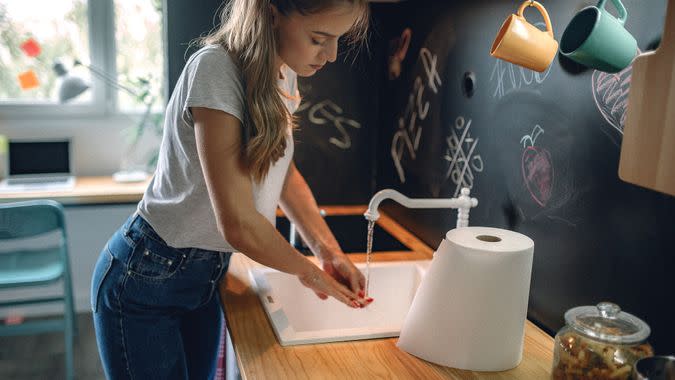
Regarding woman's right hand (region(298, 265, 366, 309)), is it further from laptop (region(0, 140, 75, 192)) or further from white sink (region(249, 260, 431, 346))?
laptop (region(0, 140, 75, 192))

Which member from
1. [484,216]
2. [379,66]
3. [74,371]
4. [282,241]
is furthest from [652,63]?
[74,371]

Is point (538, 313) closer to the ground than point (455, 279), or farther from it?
closer to the ground

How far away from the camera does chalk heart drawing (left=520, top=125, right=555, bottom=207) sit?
1.27 m

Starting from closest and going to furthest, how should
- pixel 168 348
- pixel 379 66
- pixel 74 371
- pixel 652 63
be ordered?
1. pixel 652 63
2. pixel 168 348
3. pixel 379 66
4. pixel 74 371

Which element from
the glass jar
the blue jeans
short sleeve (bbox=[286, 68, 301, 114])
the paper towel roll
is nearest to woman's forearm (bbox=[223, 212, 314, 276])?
→ the blue jeans

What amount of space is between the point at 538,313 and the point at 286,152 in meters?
0.65

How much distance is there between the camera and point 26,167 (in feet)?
9.34

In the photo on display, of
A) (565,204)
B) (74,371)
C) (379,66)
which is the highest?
(379,66)

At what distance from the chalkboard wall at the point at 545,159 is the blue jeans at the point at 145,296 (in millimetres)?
684

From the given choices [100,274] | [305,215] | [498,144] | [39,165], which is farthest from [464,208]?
[39,165]

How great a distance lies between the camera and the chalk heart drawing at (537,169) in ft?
4.17

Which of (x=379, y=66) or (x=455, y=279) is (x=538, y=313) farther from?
(x=379, y=66)

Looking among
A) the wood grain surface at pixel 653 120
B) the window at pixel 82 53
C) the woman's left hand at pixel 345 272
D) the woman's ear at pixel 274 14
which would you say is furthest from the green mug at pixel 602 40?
the window at pixel 82 53

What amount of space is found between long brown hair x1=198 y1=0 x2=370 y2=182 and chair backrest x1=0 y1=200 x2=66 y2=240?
1.55 meters
